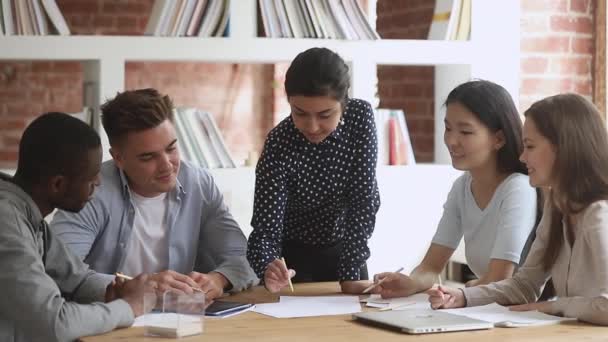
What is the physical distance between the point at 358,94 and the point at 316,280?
113cm

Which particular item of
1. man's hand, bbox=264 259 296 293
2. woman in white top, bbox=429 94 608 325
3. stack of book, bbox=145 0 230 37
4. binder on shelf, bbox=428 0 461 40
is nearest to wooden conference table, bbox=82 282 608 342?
woman in white top, bbox=429 94 608 325

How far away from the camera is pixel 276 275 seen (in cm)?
241

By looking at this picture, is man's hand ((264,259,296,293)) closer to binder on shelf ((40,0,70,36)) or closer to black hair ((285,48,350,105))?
black hair ((285,48,350,105))

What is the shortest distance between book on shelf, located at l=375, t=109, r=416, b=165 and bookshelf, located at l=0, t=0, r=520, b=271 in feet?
0.22

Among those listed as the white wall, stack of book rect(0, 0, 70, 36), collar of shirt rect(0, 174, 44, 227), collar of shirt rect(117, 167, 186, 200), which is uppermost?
stack of book rect(0, 0, 70, 36)

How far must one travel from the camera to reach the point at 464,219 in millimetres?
2705

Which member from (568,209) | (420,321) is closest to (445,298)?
(420,321)

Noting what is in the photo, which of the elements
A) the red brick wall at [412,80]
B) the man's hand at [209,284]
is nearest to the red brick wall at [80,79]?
the red brick wall at [412,80]

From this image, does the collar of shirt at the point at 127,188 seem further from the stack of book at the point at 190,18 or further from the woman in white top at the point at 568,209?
the stack of book at the point at 190,18

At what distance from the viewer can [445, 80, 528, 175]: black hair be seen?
2582mm

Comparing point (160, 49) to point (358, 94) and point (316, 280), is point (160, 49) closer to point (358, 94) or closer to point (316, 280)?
point (358, 94)

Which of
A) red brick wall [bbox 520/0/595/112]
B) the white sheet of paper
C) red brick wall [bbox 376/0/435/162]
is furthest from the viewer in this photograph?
red brick wall [bbox 376/0/435/162]

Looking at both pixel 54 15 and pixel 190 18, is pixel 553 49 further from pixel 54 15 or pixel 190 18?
pixel 54 15

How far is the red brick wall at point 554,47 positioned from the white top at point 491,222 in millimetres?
1434
